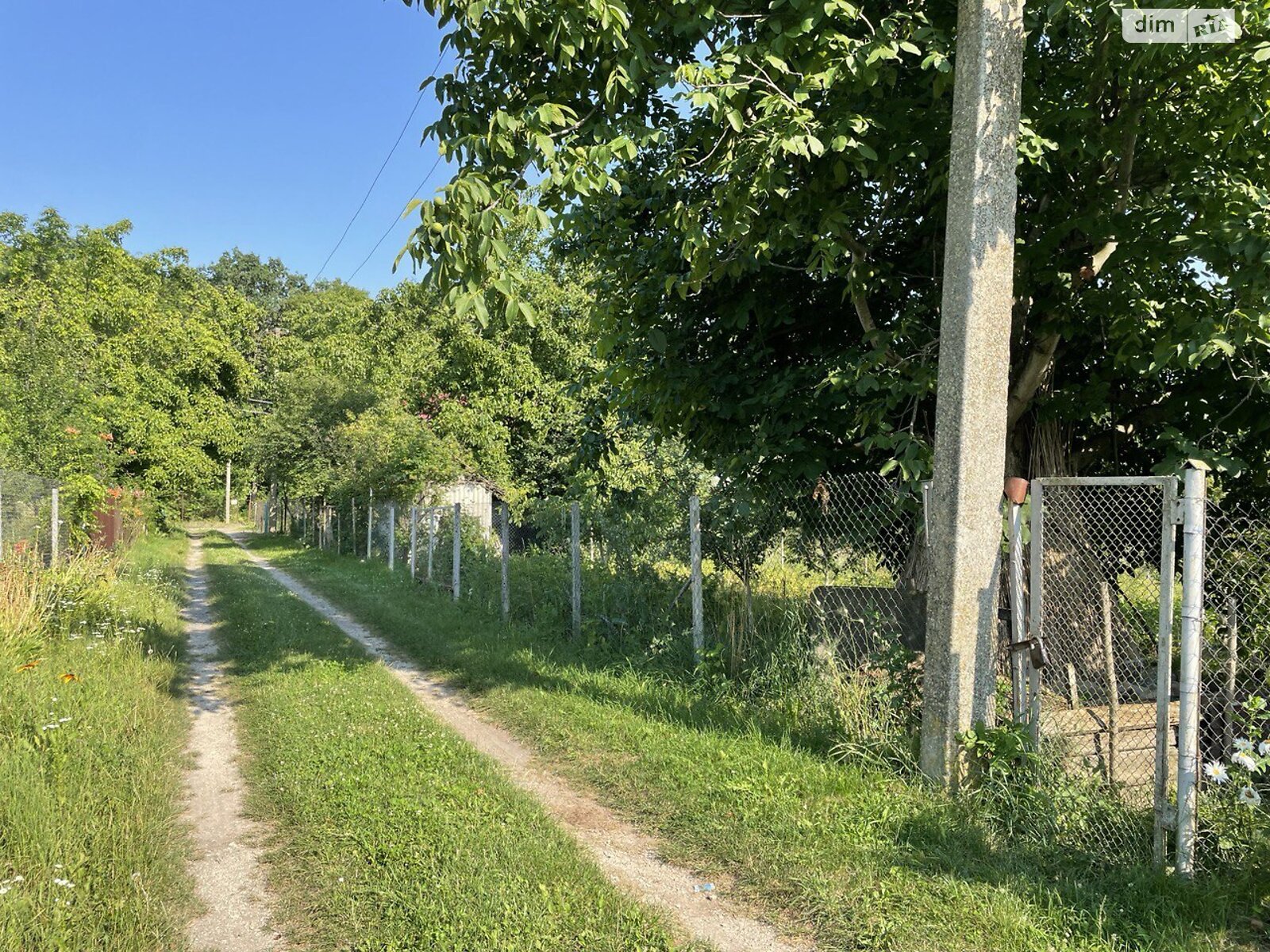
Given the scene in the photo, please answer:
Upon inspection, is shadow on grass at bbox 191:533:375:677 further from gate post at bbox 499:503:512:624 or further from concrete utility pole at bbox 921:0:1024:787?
concrete utility pole at bbox 921:0:1024:787

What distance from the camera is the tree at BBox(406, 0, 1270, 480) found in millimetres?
5516

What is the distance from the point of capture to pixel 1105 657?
5.05m

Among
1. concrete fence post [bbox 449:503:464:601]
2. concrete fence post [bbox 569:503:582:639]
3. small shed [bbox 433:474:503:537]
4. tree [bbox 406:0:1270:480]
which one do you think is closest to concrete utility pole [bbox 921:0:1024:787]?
tree [bbox 406:0:1270:480]

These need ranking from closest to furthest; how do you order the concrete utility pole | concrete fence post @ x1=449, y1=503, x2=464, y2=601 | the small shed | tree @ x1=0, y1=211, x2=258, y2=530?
Answer: 1. the concrete utility pole
2. concrete fence post @ x1=449, y1=503, x2=464, y2=601
3. the small shed
4. tree @ x1=0, y1=211, x2=258, y2=530

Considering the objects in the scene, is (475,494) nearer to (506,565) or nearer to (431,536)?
(431,536)

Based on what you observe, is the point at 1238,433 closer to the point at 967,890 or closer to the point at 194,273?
the point at 967,890

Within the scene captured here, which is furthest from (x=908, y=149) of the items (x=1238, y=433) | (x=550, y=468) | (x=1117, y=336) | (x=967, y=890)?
(x=550, y=468)

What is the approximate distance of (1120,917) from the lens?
3.75m

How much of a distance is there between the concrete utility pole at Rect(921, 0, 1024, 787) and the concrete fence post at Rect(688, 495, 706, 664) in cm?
298

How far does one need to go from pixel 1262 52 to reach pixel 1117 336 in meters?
2.03

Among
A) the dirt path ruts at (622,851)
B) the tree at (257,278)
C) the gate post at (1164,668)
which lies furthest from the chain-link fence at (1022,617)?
the tree at (257,278)

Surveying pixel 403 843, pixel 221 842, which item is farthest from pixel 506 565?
pixel 403 843

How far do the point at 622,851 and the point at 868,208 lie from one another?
541 centimetres

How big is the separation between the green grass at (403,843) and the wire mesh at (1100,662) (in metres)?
2.52
